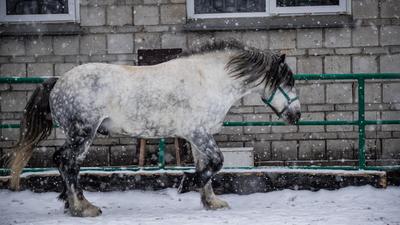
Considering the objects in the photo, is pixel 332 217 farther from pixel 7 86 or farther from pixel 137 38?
A: pixel 7 86

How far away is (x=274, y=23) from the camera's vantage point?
8922 millimetres

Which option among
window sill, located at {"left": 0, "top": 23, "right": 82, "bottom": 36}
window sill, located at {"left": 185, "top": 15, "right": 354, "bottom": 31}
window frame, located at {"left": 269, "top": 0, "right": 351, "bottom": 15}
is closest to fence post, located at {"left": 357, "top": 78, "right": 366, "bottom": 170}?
window sill, located at {"left": 185, "top": 15, "right": 354, "bottom": 31}

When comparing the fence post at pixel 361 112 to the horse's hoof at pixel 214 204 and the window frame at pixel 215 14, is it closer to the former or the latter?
the horse's hoof at pixel 214 204

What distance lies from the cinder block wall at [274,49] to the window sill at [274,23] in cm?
9

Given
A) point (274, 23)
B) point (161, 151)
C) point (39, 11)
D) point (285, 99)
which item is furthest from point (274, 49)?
point (39, 11)

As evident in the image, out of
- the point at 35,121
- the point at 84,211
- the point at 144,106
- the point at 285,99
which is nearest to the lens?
the point at 84,211

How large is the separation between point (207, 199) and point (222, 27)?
367 cm

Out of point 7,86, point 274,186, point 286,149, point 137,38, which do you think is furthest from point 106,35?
point 274,186

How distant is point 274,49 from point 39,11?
3.45m

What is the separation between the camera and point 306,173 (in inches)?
266

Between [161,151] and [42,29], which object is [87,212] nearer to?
[161,151]

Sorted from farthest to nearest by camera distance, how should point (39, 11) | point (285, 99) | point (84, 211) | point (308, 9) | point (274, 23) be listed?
point (39, 11), point (308, 9), point (274, 23), point (285, 99), point (84, 211)

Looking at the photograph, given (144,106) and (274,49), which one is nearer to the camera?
(144,106)

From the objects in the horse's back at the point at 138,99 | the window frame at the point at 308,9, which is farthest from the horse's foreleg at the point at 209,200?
the window frame at the point at 308,9
